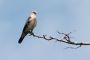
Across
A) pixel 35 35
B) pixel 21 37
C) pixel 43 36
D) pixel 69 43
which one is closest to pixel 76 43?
pixel 69 43

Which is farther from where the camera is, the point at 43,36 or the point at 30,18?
the point at 30,18

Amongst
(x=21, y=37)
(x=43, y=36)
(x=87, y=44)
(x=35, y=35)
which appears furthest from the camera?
(x=21, y=37)

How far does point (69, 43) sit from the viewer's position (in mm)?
A: 11594

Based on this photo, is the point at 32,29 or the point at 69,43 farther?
the point at 32,29

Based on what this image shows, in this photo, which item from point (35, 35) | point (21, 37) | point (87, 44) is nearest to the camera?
point (87, 44)

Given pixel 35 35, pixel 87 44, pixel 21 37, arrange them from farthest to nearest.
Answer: pixel 21 37 < pixel 35 35 < pixel 87 44

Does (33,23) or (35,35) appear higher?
(35,35)

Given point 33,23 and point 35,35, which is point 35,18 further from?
point 35,35

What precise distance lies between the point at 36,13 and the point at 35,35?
5.21 m

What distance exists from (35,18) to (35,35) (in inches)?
188

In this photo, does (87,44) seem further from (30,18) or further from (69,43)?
(30,18)

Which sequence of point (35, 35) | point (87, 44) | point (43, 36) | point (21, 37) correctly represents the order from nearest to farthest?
point (87, 44) → point (43, 36) → point (35, 35) → point (21, 37)

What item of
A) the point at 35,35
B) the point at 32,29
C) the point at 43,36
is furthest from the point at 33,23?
the point at 43,36

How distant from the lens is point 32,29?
58.5 ft
